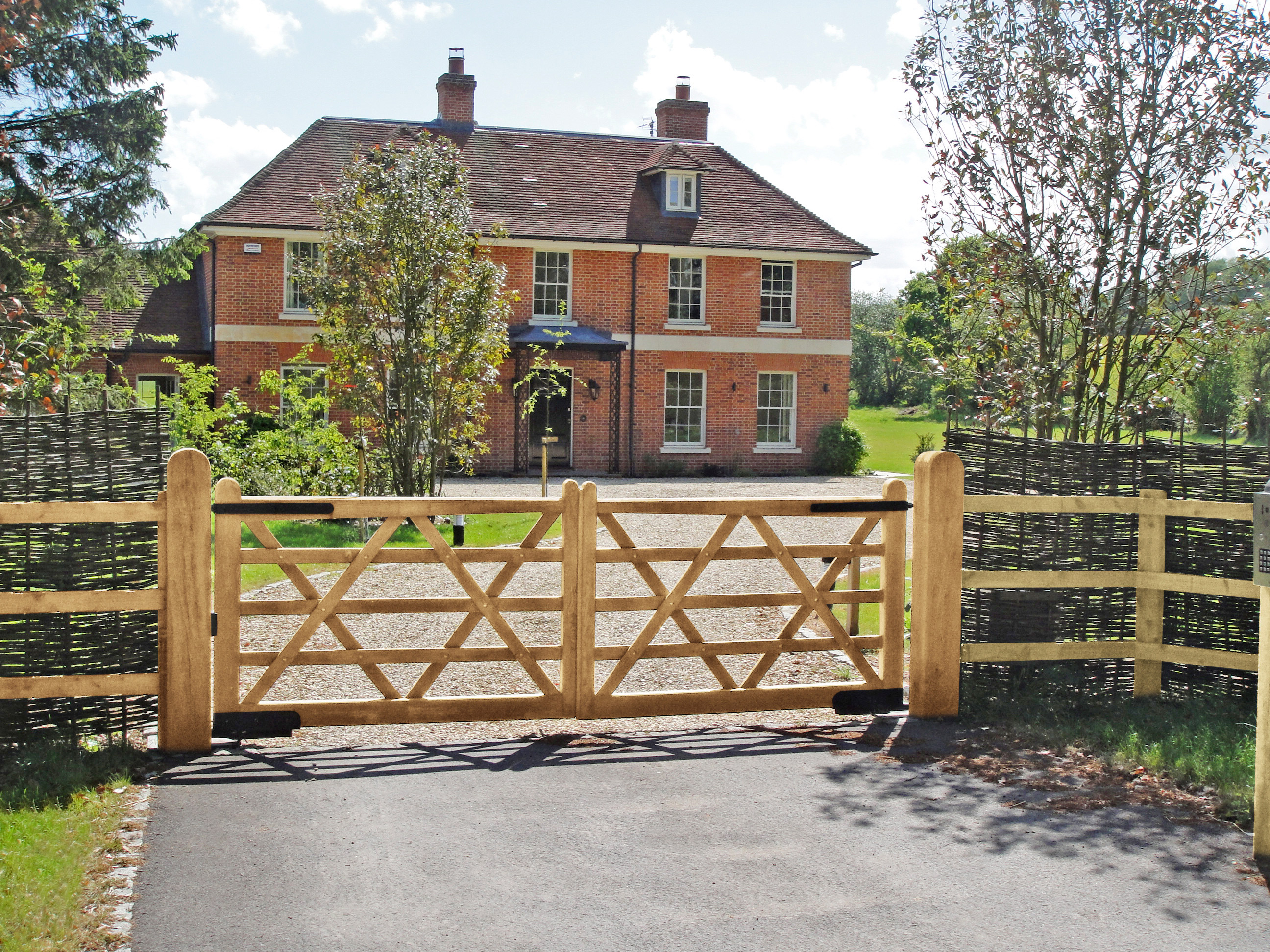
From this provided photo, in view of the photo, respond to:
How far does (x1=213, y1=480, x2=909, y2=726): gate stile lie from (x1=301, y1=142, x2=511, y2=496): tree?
423 inches

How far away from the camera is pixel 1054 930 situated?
412 centimetres

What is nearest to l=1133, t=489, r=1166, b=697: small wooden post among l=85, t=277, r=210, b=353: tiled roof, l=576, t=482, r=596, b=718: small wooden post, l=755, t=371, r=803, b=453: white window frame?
l=576, t=482, r=596, b=718: small wooden post

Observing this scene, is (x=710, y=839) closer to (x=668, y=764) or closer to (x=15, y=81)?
(x=668, y=764)

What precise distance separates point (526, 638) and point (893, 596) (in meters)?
3.59

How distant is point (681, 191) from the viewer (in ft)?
99.6

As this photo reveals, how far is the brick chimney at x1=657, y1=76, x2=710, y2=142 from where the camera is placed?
112ft

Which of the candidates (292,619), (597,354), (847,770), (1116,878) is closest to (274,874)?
(847,770)

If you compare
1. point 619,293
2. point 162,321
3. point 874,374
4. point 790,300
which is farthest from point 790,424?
point 874,374

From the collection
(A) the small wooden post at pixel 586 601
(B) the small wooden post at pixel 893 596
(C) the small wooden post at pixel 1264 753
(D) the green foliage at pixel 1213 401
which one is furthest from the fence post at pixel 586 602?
(D) the green foliage at pixel 1213 401

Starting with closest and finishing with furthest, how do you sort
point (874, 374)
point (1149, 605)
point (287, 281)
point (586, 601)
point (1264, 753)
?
point (1264, 753)
point (586, 601)
point (1149, 605)
point (287, 281)
point (874, 374)

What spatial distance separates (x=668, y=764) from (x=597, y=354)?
22974mm

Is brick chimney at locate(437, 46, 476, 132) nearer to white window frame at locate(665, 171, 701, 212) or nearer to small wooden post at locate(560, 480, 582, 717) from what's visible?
white window frame at locate(665, 171, 701, 212)

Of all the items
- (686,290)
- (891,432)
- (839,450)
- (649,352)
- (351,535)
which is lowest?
(351,535)

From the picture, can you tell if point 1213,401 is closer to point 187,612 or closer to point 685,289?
point 685,289
